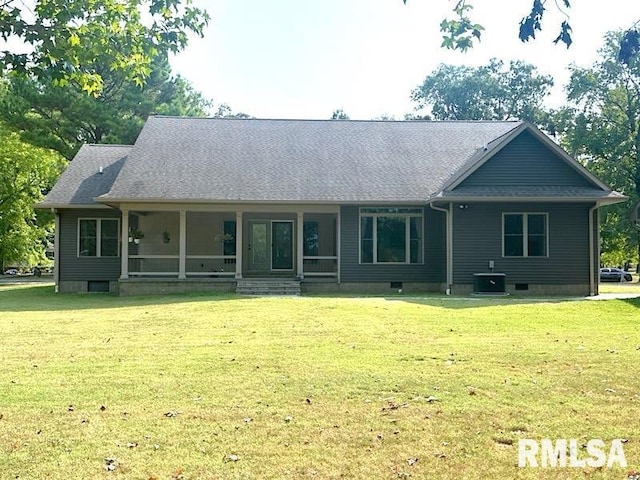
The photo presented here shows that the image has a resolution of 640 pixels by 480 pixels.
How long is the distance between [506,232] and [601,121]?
81.2 ft

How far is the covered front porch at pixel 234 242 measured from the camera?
69.2ft

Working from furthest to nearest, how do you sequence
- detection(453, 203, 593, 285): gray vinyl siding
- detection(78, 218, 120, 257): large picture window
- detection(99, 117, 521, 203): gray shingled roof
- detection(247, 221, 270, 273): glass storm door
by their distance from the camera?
detection(247, 221, 270, 273): glass storm door
detection(78, 218, 120, 257): large picture window
detection(99, 117, 521, 203): gray shingled roof
detection(453, 203, 593, 285): gray vinyl siding

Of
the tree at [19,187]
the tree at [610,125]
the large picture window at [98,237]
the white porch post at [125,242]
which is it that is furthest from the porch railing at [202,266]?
the tree at [610,125]

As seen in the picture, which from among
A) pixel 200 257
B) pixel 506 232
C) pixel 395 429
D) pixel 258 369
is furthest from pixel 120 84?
pixel 395 429

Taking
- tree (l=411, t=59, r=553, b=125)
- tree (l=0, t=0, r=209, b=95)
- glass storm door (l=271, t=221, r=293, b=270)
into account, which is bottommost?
glass storm door (l=271, t=221, r=293, b=270)

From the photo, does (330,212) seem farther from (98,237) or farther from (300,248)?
(98,237)

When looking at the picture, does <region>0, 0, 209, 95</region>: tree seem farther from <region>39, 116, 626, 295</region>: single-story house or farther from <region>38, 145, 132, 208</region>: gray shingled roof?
<region>38, 145, 132, 208</region>: gray shingled roof

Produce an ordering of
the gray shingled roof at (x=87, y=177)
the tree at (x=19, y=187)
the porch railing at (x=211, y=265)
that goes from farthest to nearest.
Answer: the tree at (x=19, y=187) → the porch railing at (x=211, y=265) → the gray shingled roof at (x=87, y=177)

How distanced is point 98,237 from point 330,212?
27.6 ft

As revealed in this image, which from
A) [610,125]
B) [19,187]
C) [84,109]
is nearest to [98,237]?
[84,109]

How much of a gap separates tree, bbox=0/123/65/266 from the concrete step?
68.5ft

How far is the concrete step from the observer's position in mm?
18969

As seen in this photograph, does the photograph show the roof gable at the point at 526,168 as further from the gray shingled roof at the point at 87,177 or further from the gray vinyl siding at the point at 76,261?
the gray shingled roof at the point at 87,177

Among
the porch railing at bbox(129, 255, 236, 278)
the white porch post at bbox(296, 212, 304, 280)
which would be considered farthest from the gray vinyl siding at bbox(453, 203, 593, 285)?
the porch railing at bbox(129, 255, 236, 278)
